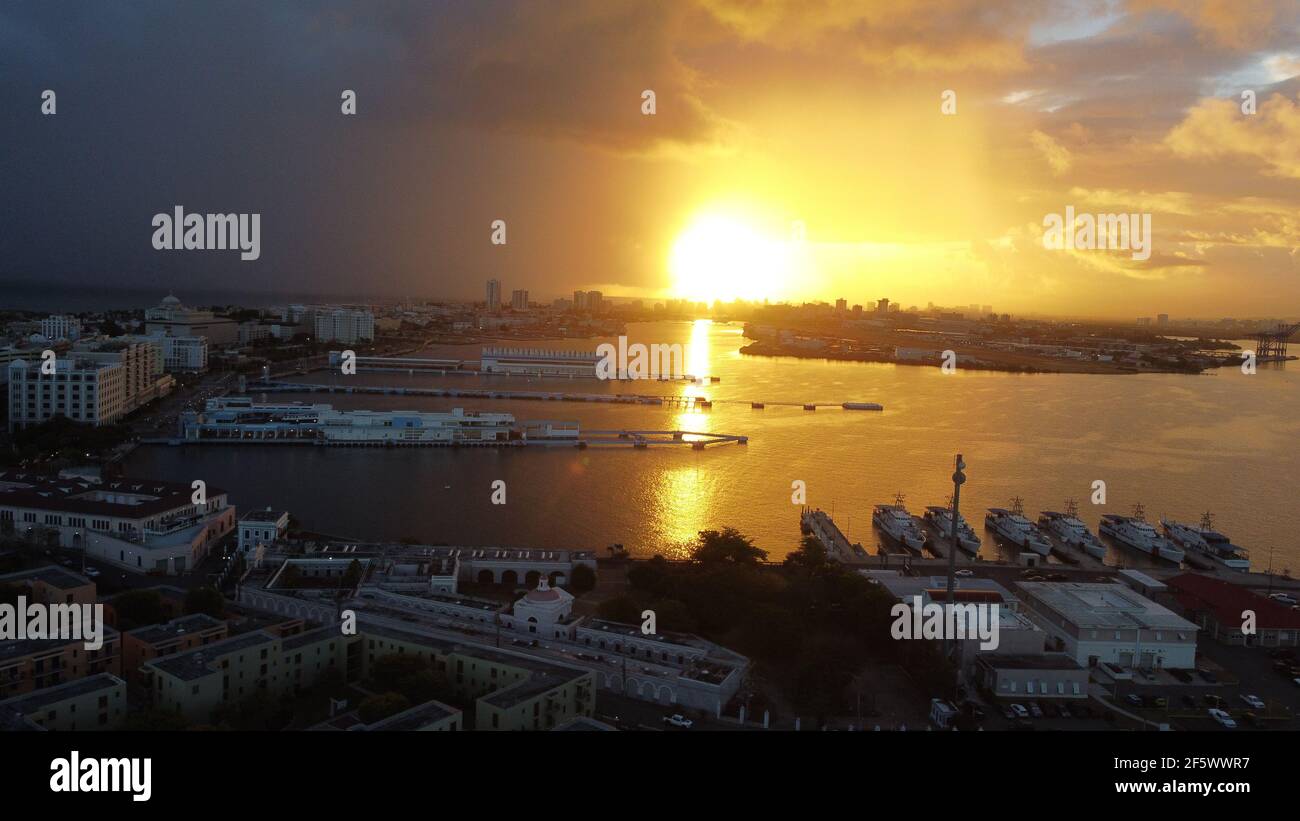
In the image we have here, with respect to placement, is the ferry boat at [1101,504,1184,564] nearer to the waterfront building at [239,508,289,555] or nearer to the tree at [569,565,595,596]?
the tree at [569,565,595,596]

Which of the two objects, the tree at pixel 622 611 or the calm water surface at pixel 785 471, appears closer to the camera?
the tree at pixel 622 611

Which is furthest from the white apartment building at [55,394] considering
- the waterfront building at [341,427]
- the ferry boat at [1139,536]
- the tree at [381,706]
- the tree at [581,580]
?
the ferry boat at [1139,536]

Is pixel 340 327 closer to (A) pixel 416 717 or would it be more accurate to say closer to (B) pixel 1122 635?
(B) pixel 1122 635

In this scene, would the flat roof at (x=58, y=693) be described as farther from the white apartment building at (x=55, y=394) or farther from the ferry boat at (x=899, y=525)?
the white apartment building at (x=55, y=394)

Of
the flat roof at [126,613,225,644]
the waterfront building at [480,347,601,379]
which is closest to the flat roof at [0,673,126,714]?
the flat roof at [126,613,225,644]
